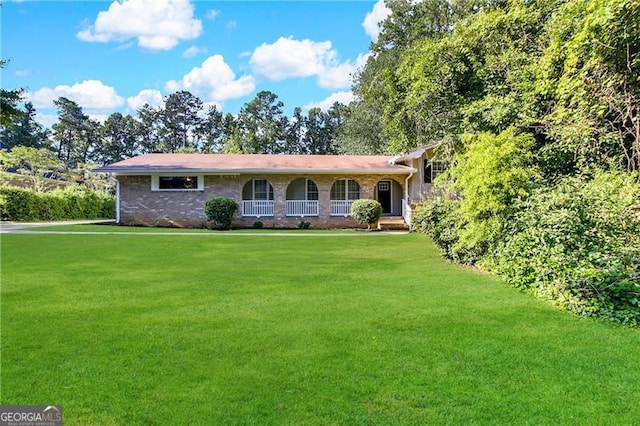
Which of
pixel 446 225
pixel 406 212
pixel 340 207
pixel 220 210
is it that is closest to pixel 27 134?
pixel 220 210

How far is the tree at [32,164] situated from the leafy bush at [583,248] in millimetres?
30770

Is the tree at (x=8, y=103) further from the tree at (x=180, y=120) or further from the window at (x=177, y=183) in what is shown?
the tree at (x=180, y=120)

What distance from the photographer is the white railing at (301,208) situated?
2023 centimetres

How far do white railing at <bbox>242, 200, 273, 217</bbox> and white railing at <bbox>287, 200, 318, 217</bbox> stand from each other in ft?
2.96

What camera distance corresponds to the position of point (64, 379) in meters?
3.66

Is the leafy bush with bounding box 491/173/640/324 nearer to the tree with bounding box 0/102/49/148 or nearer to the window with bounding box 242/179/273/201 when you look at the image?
the window with bounding box 242/179/273/201

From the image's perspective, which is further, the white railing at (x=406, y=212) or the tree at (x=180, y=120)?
the tree at (x=180, y=120)

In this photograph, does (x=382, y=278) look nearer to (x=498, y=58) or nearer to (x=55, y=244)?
(x=498, y=58)

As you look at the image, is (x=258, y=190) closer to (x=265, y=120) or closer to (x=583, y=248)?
(x=583, y=248)

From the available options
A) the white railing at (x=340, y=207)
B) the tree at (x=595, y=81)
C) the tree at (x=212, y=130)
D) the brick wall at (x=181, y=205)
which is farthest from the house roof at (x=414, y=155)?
the tree at (x=212, y=130)

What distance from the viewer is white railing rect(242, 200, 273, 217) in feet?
65.7

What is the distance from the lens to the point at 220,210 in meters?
18.4

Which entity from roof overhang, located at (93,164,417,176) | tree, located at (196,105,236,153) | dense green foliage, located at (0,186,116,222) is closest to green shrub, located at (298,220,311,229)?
roof overhang, located at (93,164,417,176)

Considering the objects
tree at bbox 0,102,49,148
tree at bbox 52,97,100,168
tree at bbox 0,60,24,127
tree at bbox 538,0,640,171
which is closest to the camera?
tree at bbox 538,0,640,171
